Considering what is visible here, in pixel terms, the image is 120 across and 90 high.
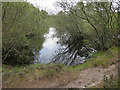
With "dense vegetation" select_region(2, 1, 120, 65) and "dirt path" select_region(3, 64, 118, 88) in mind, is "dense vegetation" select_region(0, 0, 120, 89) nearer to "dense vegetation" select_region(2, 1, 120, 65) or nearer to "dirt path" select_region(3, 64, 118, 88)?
"dense vegetation" select_region(2, 1, 120, 65)

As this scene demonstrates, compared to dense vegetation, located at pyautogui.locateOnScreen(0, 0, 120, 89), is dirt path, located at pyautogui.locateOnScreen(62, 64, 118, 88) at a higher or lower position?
lower

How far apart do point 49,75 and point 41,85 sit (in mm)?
974

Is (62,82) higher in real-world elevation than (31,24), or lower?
lower

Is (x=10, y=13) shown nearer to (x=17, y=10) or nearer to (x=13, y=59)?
(x=17, y=10)

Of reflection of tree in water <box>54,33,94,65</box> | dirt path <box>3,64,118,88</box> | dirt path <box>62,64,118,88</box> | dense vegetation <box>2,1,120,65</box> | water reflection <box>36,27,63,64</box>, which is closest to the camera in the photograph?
dirt path <box>62,64,118,88</box>

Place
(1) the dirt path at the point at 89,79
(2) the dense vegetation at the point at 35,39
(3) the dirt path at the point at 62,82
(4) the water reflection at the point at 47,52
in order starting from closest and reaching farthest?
(1) the dirt path at the point at 89,79 → (3) the dirt path at the point at 62,82 → (2) the dense vegetation at the point at 35,39 → (4) the water reflection at the point at 47,52

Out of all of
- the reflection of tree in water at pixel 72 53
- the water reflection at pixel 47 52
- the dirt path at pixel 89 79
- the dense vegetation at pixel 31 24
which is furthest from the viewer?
the water reflection at pixel 47 52

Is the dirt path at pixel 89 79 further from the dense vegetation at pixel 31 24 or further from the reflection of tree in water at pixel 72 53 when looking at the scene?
the dense vegetation at pixel 31 24

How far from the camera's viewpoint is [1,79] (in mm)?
5961

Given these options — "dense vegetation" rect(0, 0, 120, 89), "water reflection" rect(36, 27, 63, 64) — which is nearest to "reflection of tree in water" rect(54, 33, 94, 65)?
"dense vegetation" rect(0, 0, 120, 89)

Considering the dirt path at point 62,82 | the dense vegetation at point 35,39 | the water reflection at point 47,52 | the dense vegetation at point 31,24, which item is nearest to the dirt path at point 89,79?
the dirt path at point 62,82

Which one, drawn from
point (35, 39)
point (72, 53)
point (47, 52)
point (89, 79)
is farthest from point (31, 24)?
point (89, 79)

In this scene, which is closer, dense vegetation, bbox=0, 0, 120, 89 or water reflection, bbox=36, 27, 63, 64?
dense vegetation, bbox=0, 0, 120, 89

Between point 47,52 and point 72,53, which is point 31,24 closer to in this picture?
point 47,52
